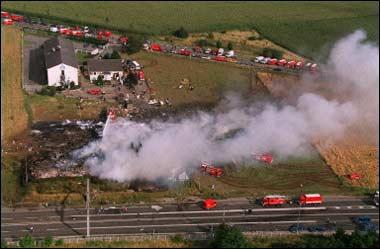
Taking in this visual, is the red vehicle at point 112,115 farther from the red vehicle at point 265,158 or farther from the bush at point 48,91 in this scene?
the red vehicle at point 265,158

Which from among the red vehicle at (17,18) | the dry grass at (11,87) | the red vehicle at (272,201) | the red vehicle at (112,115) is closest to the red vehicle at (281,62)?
the red vehicle at (112,115)

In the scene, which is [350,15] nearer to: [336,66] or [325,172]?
[336,66]

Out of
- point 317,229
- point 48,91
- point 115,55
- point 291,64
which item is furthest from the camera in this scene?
point 291,64

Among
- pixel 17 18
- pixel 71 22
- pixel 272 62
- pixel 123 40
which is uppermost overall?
pixel 17 18

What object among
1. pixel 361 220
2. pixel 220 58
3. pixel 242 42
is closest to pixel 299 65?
pixel 220 58

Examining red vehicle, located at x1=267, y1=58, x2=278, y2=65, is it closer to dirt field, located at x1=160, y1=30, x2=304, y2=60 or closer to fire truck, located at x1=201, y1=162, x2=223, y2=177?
dirt field, located at x1=160, y1=30, x2=304, y2=60

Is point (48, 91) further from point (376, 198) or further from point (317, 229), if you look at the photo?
point (376, 198)

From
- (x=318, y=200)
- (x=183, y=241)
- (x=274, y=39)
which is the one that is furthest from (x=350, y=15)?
(x=183, y=241)

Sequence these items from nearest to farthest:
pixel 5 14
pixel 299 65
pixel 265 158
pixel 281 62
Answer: pixel 265 158 < pixel 299 65 < pixel 281 62 < pixel 5 14
